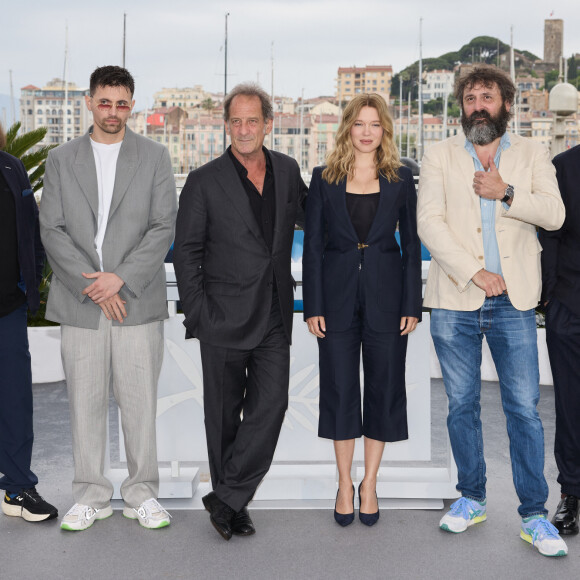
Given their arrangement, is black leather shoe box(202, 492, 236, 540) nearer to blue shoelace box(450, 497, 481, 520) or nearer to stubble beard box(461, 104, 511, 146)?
blue shoelace box(450, 497, 481, 520)

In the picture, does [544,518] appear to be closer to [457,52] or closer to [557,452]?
[557,452]

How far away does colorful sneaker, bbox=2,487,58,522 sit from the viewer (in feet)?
11.7

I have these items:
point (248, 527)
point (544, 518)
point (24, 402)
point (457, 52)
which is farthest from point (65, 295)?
point (457, 52)

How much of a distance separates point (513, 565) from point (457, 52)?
118428 mm

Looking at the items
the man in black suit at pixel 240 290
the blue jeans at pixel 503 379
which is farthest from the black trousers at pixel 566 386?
the man in black suit at pixel 240 290

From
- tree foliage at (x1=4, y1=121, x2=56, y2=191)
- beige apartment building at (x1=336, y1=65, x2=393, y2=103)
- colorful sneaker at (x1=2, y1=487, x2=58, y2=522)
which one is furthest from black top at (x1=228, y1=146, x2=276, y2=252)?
beige apartment building at (x1=336, y1=65, x2=393, y2=103)

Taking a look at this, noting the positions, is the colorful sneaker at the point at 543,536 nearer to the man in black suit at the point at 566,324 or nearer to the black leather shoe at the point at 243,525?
the man in black suit at the point at 566,324

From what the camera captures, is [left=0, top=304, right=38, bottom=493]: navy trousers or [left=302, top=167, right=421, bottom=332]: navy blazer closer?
[left=302, top=167, right=421, bottom=332]: navy blazer

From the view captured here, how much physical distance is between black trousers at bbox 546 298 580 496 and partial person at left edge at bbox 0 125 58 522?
2.19 meters

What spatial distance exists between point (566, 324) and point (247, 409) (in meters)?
1.36

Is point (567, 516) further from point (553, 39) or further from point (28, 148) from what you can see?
point (553, 39)

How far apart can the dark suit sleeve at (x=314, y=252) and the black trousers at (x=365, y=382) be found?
0.15 m

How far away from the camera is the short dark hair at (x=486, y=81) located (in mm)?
3330

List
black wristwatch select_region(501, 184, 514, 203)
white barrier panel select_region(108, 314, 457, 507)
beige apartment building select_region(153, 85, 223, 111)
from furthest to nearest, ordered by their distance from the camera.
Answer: beige apartment building select_region(153, 85, 223, 111)
white barrier panel select_region(108, 314, 457, 507)
black wristwatch select_region(501, 184, 514, 203)
